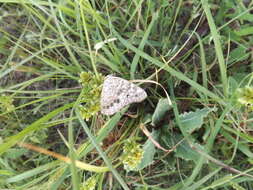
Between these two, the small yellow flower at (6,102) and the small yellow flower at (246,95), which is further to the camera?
the small yellow flower at (6,102)

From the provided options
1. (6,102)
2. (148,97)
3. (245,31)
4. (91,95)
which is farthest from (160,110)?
(6,102)

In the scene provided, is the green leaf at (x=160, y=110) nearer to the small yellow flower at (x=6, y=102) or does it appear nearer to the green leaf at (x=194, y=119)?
the green leaf at (x=194, y=119)

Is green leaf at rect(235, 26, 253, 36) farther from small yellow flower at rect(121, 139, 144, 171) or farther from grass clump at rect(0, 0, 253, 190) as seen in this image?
small yellow flower at rect(121, 139, 144, 171)

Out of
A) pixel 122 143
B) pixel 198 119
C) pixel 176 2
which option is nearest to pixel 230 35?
pixel 176 2

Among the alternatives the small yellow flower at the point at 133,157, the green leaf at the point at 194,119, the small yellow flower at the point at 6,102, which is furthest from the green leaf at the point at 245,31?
the small yellow flower at the point at 6,102

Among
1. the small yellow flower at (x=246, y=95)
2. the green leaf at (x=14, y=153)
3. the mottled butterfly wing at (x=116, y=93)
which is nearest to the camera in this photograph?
the small yellow flower at (x=246, y=95)

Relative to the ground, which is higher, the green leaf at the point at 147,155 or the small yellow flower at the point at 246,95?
the small yellow flower at the point at 246,95

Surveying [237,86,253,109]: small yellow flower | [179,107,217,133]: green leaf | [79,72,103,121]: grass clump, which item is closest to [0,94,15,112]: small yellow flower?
[79,72,103,121]: grass clump

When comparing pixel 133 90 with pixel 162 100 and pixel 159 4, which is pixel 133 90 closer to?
pixel 162 100
